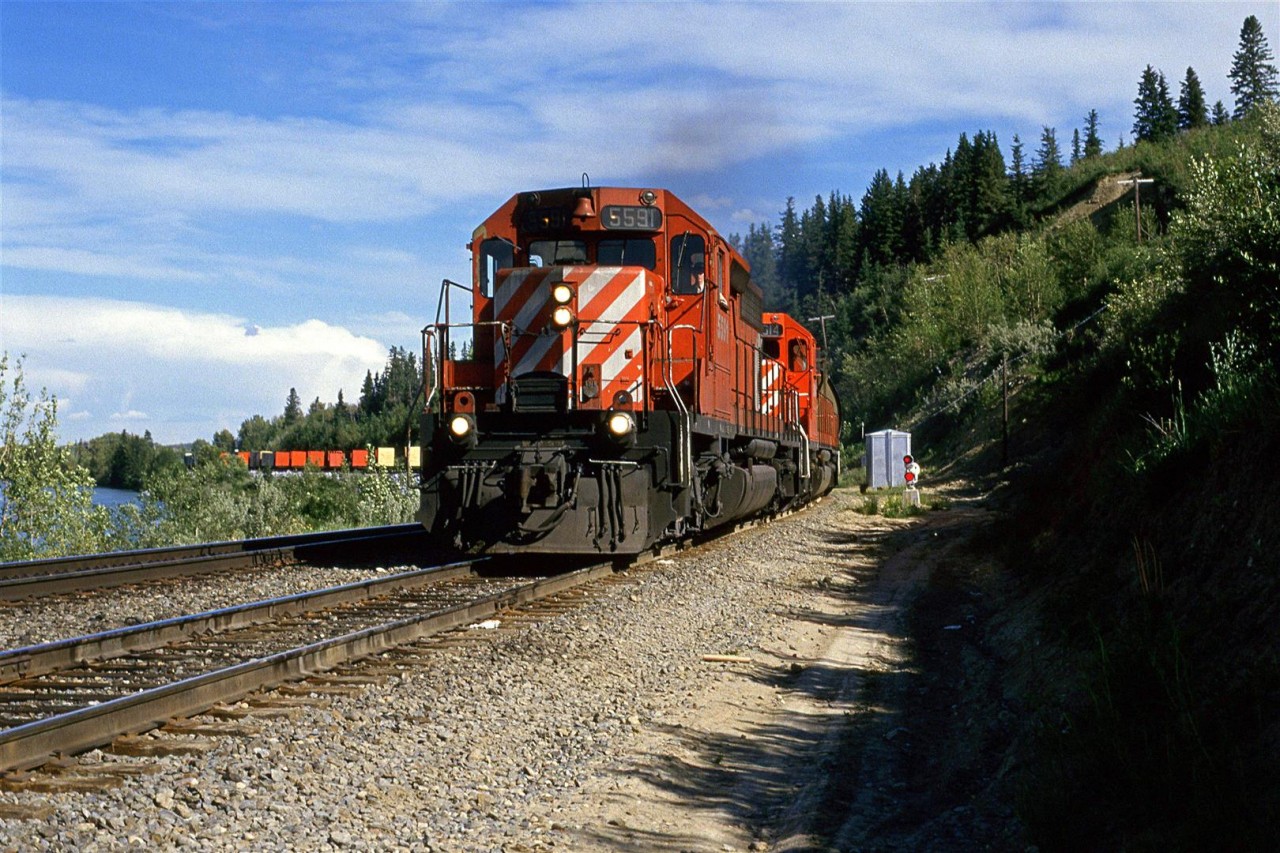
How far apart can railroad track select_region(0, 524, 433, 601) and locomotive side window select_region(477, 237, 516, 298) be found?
3124 millimetres

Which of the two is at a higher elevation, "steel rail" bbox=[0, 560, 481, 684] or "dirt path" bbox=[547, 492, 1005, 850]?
"steel rail" bbox=[0, 560, 481, 684]

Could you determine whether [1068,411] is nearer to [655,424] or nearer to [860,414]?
[655,424]

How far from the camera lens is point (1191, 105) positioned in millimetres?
112625

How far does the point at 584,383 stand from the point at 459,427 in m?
1.32

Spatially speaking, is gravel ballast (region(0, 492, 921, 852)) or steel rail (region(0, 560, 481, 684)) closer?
gravel ballast (region(0, 492, 921, 852))

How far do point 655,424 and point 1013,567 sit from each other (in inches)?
153

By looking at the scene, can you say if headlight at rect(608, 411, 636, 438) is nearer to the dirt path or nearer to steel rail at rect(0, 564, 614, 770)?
the dirt path

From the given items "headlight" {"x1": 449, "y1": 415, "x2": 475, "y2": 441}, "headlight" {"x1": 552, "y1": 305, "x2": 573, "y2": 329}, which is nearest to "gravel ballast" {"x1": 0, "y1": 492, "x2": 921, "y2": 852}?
"headlight" {"x1": 449, "y1": 415, "x2": 475, "y2": 441}

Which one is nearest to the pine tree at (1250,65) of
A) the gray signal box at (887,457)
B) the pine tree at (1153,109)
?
the pine tree at (1153,109)

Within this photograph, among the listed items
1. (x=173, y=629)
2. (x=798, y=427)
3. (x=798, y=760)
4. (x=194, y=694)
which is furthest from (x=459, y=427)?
(x=798, y=427)

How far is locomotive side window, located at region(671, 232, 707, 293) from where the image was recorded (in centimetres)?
1209

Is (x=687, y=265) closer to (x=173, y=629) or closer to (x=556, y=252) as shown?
(x=556, y=252)

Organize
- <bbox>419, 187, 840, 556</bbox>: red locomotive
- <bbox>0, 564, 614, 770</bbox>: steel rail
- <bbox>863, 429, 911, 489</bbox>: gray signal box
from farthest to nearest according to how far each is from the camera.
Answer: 1. <bbox>863, 429, 911, 489</bbox>: gray signal box
2. <bbox>419, 187, 840, 556</bbox>: red locomotive
3. <bbox>0, 564, 614, 770</bbox>: steel rail

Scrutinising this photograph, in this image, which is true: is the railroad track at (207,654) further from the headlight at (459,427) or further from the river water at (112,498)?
the river water at (112,498)
